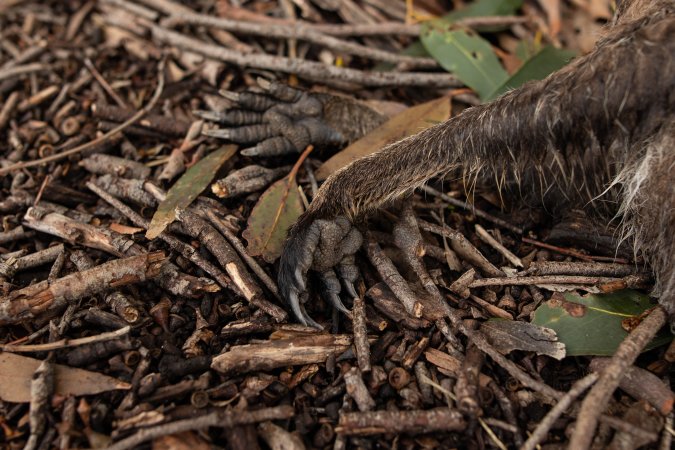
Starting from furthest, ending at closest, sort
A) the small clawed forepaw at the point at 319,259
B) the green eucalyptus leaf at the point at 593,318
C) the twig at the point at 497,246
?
the twig at the point at 497,246 < the small clawed forepaw at the point at 319,259 < the green eucalyptus leaf at the point at 593,318

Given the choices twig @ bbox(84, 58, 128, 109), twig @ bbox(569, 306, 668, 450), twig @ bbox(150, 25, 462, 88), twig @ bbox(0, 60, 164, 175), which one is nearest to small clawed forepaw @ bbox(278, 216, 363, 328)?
twig @ bbox(569, 306, 668, 450)

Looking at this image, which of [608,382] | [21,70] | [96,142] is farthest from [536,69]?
[21,70]

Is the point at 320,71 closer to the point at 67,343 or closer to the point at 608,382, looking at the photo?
the point at 67,343

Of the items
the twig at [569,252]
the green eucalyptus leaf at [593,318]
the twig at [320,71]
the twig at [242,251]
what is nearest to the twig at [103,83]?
the twig at [320,71]

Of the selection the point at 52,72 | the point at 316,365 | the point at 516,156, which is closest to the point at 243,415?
the point at 316,365

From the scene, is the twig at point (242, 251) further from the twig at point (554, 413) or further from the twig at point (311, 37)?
the twig at point (311, 37)

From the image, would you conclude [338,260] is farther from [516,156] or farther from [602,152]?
[602,152]

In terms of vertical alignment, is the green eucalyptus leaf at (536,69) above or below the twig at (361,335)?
above

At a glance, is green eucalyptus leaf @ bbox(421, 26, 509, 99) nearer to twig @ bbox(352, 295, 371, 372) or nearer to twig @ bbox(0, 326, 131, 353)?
twig @ bbox(352, 295, 371, 372)
